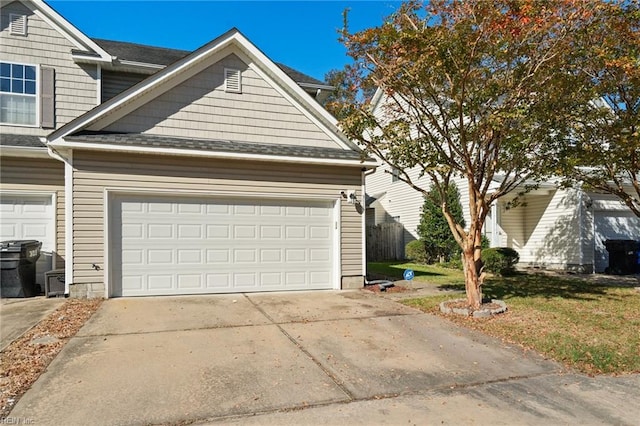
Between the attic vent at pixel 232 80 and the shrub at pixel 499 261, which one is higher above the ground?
the attic vent at pixel 232 80

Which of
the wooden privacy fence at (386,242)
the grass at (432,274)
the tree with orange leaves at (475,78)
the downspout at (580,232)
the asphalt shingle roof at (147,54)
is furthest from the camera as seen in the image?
the wooden privacy fence at (386,242)

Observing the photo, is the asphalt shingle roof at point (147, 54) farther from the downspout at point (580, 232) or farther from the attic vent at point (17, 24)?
the downspout at point (580, 232)

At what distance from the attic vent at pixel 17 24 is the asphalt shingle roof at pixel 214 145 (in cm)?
507

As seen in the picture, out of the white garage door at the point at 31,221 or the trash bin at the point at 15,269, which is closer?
the trash bin at the point at 15,269

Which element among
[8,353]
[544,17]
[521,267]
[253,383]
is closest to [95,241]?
[8,353]

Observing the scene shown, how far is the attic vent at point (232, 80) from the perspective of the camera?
982 centimetres

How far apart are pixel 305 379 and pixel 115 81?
11.0m

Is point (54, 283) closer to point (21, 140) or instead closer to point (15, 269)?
point (15, 269)

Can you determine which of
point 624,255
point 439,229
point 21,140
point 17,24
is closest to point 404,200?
point 439,229

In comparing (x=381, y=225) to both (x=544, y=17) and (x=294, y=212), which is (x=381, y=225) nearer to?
(x=294, y=212)

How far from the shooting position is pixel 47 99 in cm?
1092

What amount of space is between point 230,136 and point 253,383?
659 centimetres

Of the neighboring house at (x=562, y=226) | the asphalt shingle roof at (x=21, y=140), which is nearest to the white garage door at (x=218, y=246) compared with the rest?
the asphalt shingle roof at (x=21, y=140)

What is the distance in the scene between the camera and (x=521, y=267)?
1594cm
